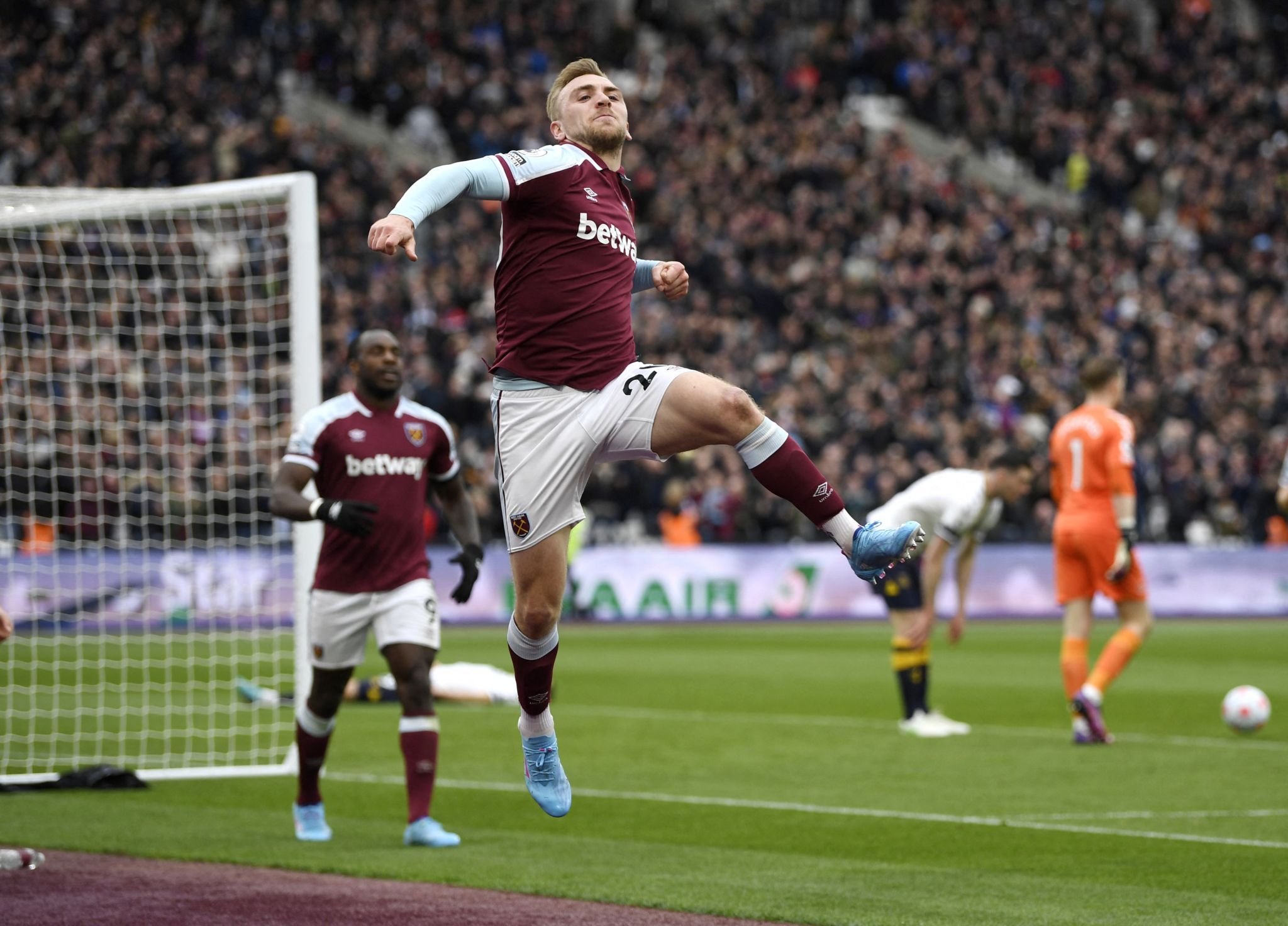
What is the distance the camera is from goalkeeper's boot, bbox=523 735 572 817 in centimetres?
622

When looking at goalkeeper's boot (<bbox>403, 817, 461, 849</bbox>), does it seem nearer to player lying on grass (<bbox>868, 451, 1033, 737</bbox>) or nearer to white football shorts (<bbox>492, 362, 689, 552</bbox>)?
white football shorts (<bbox>492, 362, 689, 552</bbox>)

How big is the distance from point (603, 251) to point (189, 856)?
12.5ft

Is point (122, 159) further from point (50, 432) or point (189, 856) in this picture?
point (189, 856)

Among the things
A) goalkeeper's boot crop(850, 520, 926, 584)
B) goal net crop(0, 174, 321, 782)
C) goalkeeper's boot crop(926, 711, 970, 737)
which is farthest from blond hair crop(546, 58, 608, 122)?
goalkeeper's boot crop(926, 711, 970, 737)

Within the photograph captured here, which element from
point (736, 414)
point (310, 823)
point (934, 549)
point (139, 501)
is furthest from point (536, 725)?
point (139, 501)

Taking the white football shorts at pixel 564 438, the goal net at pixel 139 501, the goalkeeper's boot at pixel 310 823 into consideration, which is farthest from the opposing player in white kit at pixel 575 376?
the goal net at pixel 139 501

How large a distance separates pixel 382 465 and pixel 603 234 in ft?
10.1

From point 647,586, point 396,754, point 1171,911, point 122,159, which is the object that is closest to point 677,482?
point 647,586

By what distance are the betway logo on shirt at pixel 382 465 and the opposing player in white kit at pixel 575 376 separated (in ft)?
8.57

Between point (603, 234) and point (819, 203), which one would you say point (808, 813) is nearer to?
point (603, 234)

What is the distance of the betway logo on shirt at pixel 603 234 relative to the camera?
589 cm

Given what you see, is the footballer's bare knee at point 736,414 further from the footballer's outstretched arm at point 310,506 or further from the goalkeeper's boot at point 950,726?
the goalkeeper's boot at point 950,726

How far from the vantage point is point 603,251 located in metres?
5.95

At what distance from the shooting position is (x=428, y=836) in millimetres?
8219
